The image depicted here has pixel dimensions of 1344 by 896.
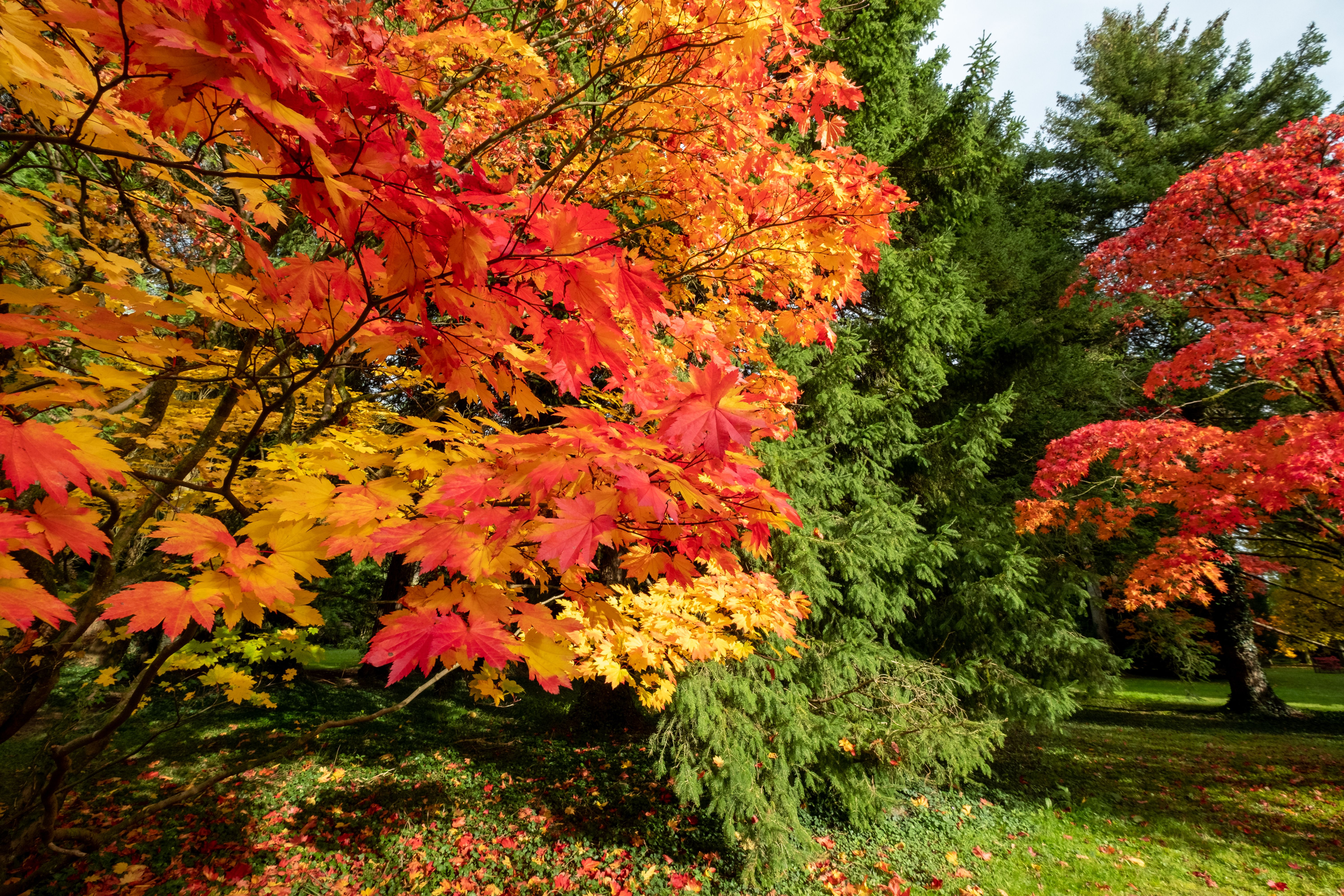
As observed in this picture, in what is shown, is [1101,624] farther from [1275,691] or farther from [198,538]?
[198,538]

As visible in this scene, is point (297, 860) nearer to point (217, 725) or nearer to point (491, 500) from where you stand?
point (217, 725)

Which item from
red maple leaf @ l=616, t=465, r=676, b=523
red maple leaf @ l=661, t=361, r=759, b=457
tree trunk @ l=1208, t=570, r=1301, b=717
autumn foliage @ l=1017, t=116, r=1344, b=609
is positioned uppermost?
autumn foliage @ l=1017, t=116, r=1344, b=609

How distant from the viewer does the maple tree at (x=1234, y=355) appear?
5.05 metres

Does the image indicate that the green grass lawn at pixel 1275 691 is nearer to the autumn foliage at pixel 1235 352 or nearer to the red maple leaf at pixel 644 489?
the autumn foliage at pixel 1235 352

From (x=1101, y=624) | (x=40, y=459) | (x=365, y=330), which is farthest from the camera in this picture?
(x=1101, y=624)

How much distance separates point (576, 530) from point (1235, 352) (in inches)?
284

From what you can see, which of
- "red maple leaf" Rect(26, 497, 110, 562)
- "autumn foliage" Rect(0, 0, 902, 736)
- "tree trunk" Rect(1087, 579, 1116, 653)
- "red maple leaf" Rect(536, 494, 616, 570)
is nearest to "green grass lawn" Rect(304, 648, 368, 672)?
"autumn foliage" Rect(0, 0, 902, 736)

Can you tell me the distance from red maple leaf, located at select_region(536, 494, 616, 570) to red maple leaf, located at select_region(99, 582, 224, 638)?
664 mm

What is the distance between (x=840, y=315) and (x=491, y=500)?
7792mm

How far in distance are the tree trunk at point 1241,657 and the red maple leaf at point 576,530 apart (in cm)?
1576

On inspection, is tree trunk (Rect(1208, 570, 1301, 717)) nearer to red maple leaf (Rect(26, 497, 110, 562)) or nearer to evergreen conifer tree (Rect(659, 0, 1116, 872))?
evergreen conifer tree (Rect(659, 0, 1116, 872))

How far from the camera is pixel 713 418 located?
1.22 meters

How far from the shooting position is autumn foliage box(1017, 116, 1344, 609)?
16.5ft

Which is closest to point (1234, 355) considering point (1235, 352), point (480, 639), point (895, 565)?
point (1235, 352)
